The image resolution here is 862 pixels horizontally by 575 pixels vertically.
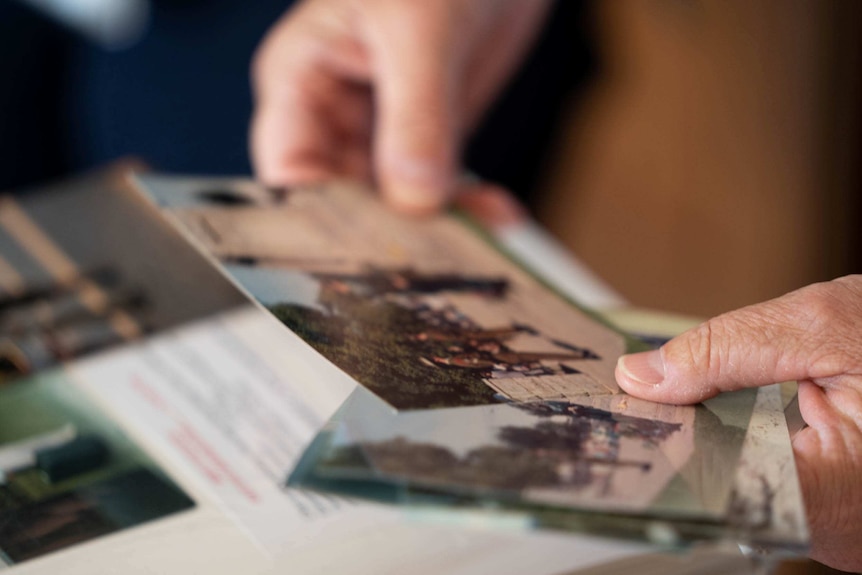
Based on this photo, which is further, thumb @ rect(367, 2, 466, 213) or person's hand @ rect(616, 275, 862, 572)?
thumb @ rect(367, 2, 466, 213)

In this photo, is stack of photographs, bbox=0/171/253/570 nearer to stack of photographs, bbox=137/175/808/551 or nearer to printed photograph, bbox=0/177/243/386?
printed photograph, bbox=0/177/243/386

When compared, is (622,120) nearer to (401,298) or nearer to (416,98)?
(416,98)

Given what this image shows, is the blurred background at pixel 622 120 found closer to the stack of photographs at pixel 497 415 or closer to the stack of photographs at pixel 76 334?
the stack of photographs at pixel 76 334

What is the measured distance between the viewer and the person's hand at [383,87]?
798 mm

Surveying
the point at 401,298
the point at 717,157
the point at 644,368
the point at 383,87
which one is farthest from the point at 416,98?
the point at 717,157

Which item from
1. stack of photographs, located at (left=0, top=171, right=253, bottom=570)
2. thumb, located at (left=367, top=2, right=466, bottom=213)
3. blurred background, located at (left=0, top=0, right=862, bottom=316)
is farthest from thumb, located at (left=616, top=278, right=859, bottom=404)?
blurred background, located at (left=0, top=0, right=862, bottom=316)

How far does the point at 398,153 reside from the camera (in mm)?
812

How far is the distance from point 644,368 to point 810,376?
0.28 feet

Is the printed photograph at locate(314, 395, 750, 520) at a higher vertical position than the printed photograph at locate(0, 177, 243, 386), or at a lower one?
lower

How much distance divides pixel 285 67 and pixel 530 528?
2.27 feet

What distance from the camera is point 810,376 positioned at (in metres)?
0.43

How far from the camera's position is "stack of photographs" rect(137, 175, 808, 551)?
34 cm

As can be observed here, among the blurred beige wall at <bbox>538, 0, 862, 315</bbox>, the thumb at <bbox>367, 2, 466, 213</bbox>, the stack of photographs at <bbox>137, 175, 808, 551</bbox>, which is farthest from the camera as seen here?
the blurred beige wall at <bbox>538, 0, 862, 315</bbox>

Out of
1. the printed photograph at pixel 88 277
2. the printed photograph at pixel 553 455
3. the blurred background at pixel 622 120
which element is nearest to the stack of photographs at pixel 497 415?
the printed photograph at pixel 553 455
